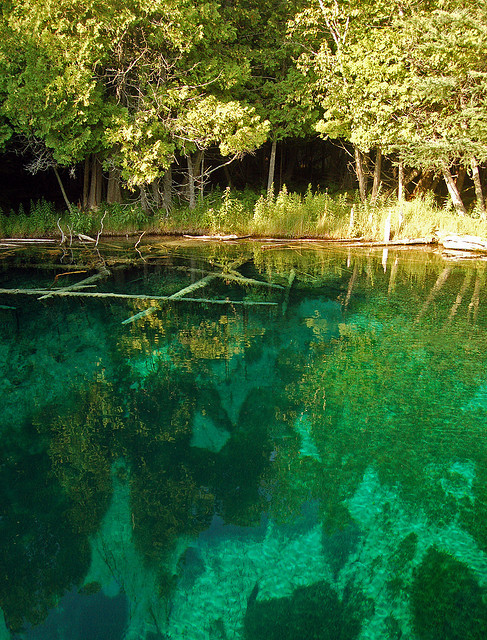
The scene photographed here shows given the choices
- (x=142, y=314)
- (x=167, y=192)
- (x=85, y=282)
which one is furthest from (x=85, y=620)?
(x=167, y=192)

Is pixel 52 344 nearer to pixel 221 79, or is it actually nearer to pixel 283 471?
pixel 283 471

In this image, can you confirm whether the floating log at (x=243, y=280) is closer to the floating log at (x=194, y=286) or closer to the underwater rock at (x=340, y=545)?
the floating log at (x=194, y=286)

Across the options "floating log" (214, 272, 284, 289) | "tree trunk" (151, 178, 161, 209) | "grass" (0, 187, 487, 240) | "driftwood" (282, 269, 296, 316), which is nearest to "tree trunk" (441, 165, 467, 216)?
"grass" (0, 187, 487, 240)

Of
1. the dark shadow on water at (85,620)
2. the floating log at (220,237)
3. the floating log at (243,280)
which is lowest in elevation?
the dark shadow on water at (85,620)

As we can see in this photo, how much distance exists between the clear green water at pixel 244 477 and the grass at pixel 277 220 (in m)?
7.48

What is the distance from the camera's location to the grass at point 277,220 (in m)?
13.5

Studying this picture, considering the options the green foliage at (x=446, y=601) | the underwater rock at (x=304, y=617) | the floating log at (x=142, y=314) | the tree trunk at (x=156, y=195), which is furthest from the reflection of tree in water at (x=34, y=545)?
the tree trunk at (x=156, y=195)

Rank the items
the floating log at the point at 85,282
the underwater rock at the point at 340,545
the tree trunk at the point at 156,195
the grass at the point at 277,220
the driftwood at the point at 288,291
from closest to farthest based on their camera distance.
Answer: the underwater rock at the point at 340,545
the driftwood at the point at 288,291
the floating log at the point at 85,282
the grass at the point at 277,220
the tree trunk at the point at 156,195

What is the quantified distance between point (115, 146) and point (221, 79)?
3.98 meters

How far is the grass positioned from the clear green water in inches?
294

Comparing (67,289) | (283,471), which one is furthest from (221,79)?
(283,471)

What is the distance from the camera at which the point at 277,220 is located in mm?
14312

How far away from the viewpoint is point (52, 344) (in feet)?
18.9

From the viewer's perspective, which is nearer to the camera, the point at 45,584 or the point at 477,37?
the point at 45,584
